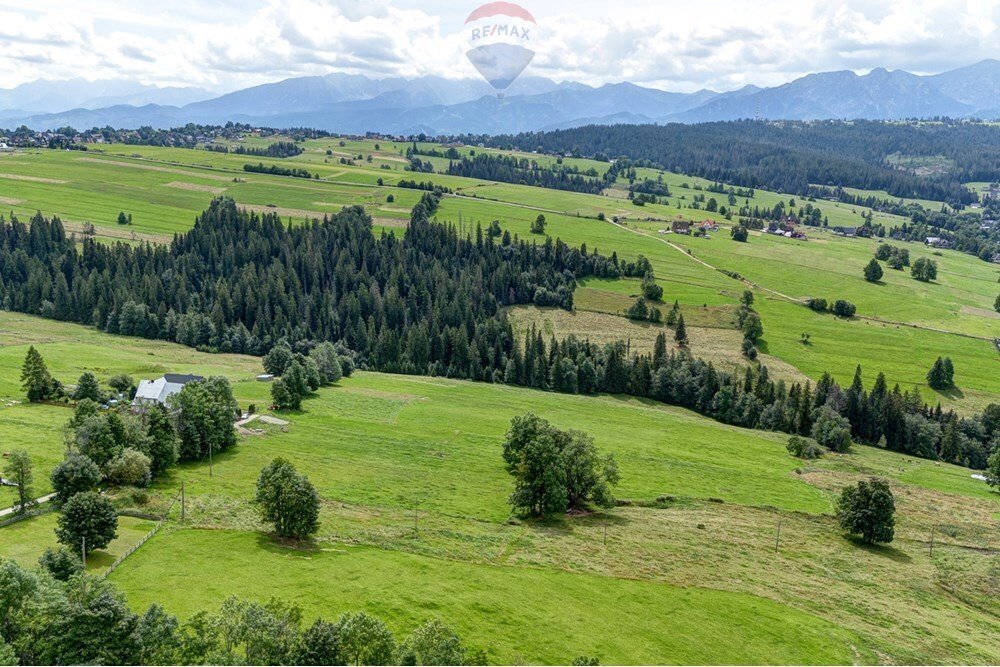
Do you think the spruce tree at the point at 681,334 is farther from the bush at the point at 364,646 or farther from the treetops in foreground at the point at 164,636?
the bush at the point at 364,646

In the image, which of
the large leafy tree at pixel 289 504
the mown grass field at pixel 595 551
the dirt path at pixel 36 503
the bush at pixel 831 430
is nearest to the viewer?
the mown grass field at pixel 595 551

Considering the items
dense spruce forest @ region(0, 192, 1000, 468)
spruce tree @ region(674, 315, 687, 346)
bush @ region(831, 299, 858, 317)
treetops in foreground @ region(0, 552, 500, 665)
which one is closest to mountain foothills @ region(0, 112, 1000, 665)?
treetops in foreground @ region(0, 552, 500, 665)

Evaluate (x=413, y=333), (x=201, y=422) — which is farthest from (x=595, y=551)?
(x=413, y=333)

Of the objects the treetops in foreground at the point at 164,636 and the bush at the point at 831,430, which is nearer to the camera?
the treetops in foreground at the point at 164,636

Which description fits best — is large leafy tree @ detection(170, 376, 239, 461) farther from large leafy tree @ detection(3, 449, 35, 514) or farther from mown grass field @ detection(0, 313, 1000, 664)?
large leafy tree @ detection(3, 449, 35, 514)

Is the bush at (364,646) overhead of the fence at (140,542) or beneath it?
overhead

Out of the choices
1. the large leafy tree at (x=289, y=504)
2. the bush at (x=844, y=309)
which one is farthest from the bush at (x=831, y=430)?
the large leafy tree at (x=289, y=504)
